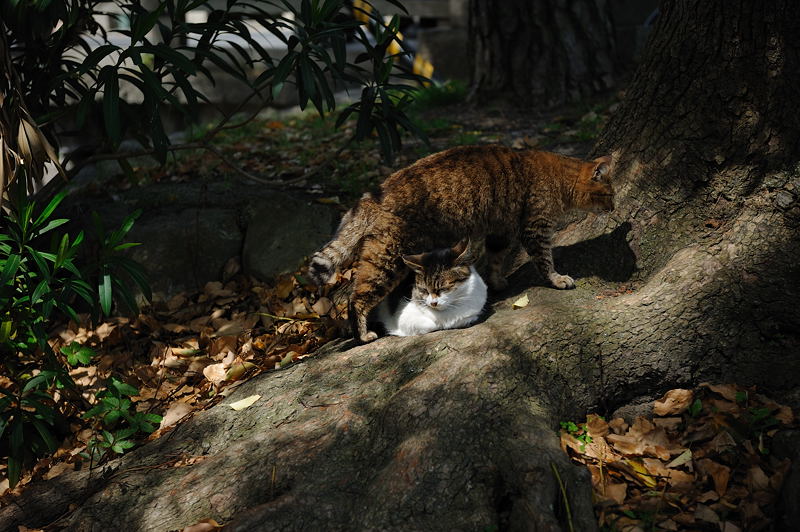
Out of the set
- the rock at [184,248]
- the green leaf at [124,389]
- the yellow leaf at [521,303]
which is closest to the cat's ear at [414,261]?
the yellow leaf at [521,303]

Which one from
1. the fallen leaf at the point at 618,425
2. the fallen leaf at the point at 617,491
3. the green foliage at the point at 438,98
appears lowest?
the fallen leaf at the point at 617,491

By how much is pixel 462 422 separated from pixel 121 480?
1.75 metres

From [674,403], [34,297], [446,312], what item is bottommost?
[674,403]

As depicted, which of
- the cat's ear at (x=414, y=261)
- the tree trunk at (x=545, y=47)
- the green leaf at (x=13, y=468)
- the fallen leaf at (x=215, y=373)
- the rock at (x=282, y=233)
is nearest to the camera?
the green leaf at (x=13, y=468)

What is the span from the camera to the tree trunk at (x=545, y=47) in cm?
698

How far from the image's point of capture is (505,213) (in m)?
4.32

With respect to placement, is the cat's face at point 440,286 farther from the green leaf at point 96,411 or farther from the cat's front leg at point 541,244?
the green leaf at point 96,411

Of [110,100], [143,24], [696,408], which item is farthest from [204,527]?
[143,24]

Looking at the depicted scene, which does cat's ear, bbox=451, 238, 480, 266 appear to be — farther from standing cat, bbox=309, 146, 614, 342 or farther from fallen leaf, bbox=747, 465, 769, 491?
fallen leaf, bbox=747, 465, 769, 491

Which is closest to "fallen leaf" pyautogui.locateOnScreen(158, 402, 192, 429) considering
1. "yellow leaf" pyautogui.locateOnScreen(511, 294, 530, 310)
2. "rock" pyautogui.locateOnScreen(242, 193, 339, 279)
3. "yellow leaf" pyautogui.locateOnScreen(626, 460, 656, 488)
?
"rock" pyautogui.locateOnScreen(242, 193, 339, 279)

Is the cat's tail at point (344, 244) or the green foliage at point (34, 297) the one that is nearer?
the green foliage at point (34, 297)

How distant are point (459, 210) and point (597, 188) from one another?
36.0 inches

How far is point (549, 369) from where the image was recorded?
3174 mm

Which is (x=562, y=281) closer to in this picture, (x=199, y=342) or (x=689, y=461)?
(x=689, y=461)
